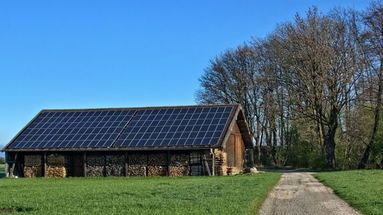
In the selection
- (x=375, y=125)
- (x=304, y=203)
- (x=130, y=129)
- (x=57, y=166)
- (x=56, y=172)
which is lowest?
(x=304, y=203)

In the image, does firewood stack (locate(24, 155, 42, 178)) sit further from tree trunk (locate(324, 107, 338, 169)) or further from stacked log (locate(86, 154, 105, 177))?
tree trunk (locate(324, 107, 338, 169))

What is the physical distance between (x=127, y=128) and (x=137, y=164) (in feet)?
11.4

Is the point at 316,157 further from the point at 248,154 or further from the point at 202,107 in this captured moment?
the point at 202,107

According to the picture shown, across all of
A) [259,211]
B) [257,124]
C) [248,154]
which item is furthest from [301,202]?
[257,124]

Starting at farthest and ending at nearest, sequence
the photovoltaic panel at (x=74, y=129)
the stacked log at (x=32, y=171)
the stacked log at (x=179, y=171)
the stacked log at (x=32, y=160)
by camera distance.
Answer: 1. the stacked log at (x=32, y=160)
2. the stacked log at (x=32, y=171)
3. the photovoltaic panel at (x=74, y=129)
4. the stacked log at (x=179, y=171)

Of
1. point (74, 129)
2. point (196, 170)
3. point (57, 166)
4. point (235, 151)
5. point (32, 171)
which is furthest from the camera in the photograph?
point (235, 151)

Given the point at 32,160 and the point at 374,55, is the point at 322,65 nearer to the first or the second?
the point at 374,55

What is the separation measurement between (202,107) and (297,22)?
36.1 ft

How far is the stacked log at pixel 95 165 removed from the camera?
33.9 m

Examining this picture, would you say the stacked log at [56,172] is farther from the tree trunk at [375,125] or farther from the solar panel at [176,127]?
the tree trunk at [375,125]

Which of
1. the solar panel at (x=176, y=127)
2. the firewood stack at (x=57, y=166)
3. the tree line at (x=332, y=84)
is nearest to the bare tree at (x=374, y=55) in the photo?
the tree line at (x=332, y=84)

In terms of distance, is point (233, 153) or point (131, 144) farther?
point (233, 153)

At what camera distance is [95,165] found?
112 ft

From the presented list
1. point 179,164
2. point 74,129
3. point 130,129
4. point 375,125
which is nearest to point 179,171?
point 179,164
